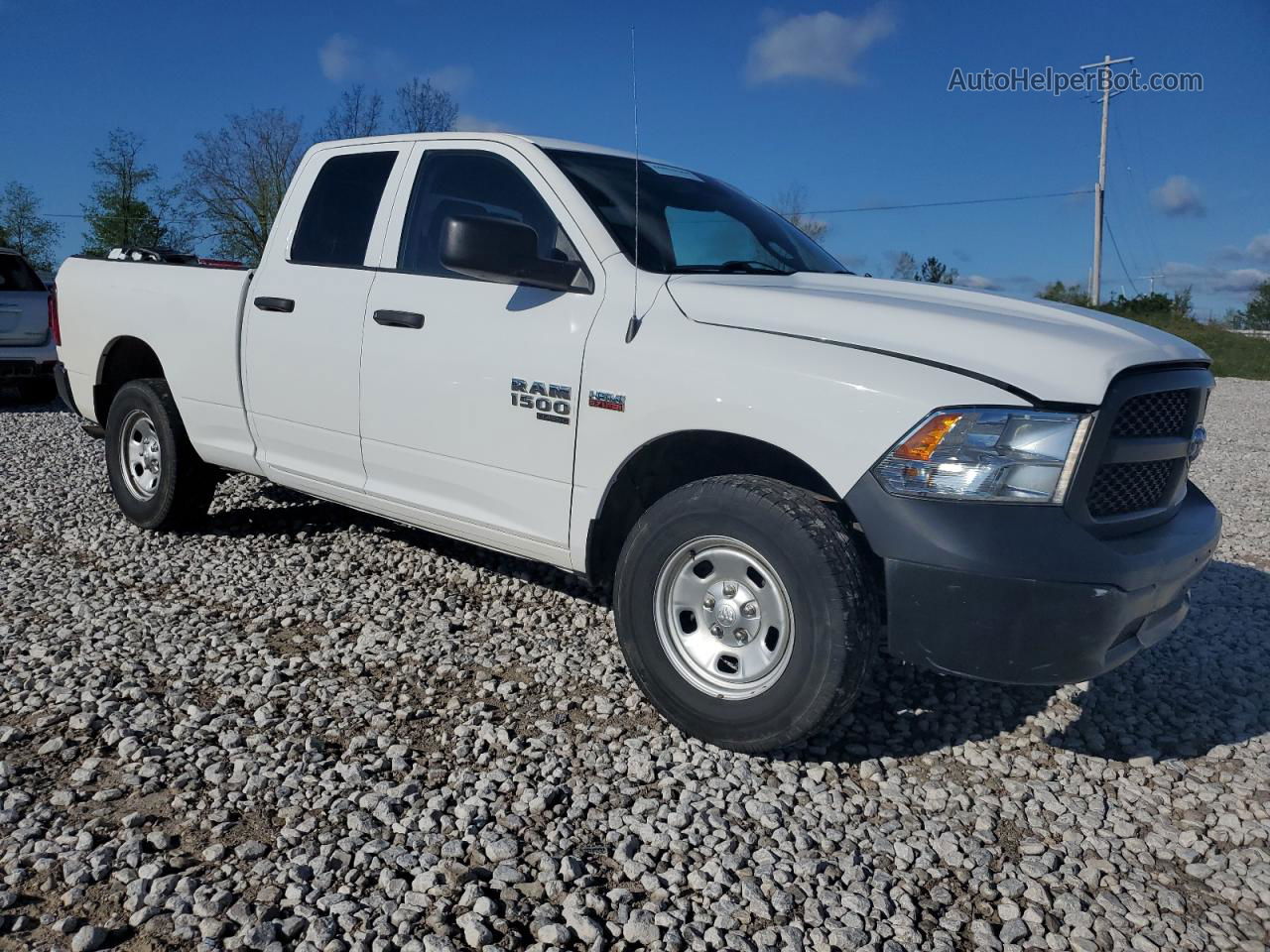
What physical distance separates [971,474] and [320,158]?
3.62 m

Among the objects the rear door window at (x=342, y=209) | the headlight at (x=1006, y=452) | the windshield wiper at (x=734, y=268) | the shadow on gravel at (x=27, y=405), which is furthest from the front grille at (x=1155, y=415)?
the shadow on gravel at (x=27, y=405)

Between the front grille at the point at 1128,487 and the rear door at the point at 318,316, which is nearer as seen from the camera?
the front grille at the point at 1128,487

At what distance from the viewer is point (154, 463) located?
5.74 meters

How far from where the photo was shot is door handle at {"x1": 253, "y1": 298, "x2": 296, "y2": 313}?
4621 mm

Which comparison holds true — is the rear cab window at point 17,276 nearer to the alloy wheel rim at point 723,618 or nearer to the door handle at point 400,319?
the door handle at point 400,319

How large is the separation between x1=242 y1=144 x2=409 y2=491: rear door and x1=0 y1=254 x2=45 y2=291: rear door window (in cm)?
807

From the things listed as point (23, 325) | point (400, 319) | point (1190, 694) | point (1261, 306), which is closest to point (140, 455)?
point (400, 319)

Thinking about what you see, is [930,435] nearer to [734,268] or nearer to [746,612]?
[746,612]

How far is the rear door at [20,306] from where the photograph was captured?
35.9 feet

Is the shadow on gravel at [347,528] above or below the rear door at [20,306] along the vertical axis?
below

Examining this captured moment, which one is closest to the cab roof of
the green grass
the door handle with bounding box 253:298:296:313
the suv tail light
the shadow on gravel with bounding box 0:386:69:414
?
the door handle with bounding box 253:298:296:313

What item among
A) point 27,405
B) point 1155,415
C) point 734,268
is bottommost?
point 27,405

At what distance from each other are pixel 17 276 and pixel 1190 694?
12.1 meters

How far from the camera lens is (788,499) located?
308 cm
